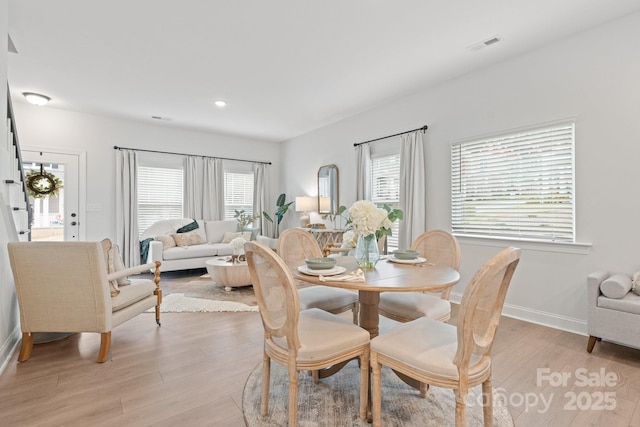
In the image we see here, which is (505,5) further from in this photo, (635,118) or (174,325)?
(174,325)

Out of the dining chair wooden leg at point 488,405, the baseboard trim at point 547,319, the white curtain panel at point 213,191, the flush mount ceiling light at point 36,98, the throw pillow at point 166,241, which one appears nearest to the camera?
the dining chair wooden leg at point 488,405

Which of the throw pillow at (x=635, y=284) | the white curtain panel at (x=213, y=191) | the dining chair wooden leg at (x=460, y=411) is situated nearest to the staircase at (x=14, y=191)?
the white curtain panel at (x=213, y=191)

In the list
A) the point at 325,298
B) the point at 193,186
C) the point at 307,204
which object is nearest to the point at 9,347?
the point at 325,298

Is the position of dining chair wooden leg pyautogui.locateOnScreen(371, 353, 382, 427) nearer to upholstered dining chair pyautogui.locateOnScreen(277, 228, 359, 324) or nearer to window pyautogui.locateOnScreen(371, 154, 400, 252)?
upholstered dining chair pyautogui.locateOnScreen(277, 228, 359, 324)

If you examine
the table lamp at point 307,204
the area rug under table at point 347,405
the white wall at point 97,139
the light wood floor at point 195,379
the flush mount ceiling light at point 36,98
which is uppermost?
the flush mount ceiling light at point 36,98

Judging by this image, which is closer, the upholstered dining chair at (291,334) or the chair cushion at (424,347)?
the chair cushion at (424,347)

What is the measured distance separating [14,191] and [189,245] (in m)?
2.91

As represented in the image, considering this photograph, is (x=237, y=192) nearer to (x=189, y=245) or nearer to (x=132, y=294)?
(x=189, y=245)

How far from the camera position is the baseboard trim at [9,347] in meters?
2.29

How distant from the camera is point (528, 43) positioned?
309cm

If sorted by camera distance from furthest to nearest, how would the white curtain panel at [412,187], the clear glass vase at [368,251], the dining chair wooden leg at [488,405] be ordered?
the white curtain panel at [412,187]
the clear glass vase at [368,251]
the dining chair wooden leg at [488,405]

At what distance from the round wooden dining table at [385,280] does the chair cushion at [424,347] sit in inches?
9.6

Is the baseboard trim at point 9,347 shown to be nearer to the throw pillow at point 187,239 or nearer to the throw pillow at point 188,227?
the throw pillow at point 187,239

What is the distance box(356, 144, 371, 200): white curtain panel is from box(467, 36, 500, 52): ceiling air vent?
7.06 ft
